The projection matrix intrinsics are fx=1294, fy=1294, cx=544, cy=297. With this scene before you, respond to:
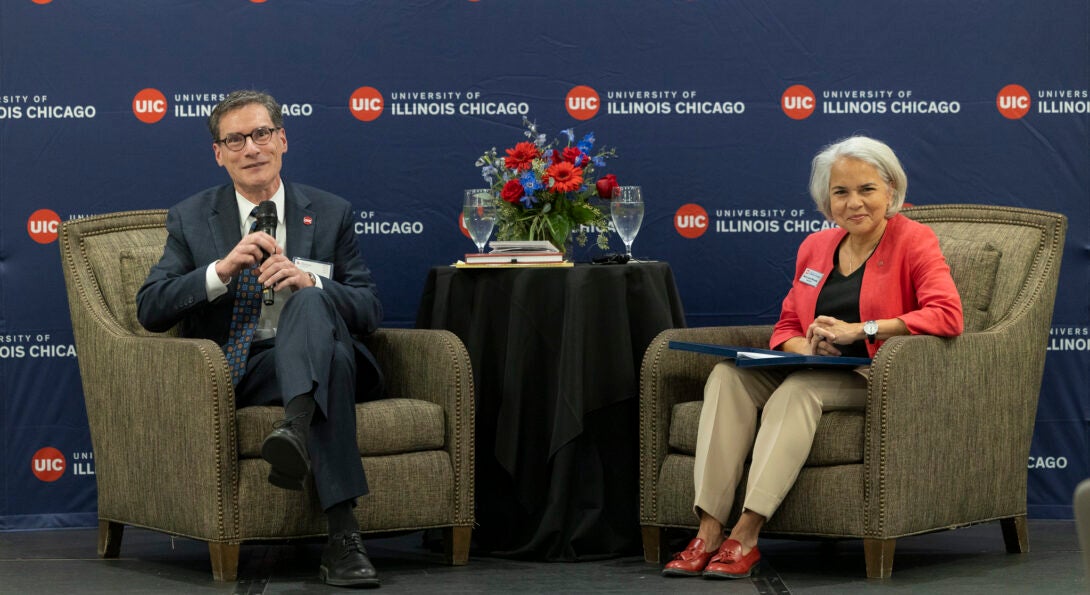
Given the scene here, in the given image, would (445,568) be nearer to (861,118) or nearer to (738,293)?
(738,293)

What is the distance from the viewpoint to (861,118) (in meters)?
4.56

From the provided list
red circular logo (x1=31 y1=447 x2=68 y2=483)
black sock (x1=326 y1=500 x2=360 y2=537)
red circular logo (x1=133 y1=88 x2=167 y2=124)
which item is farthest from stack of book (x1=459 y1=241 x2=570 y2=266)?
red circular logo (x1=31 y1=447 x2=68 y2=483)

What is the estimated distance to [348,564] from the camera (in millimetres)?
3297

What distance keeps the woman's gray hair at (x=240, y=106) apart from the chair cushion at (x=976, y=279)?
6.74ft

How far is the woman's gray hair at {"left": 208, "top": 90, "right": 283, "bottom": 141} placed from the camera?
147 inches

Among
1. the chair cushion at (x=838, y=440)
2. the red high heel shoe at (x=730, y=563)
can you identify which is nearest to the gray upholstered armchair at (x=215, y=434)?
the red high heel shoe at (x=730, y=563)

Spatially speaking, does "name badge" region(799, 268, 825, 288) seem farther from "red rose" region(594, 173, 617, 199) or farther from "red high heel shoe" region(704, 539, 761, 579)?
"red high heel shoe" region(704, 539, 761, 579)

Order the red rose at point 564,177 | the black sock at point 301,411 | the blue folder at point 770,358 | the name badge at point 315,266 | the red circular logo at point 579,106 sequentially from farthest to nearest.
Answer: the red circular logo at point 579,106 < the red rose at point 564,177 < the name badge at point 315,266 < the blue folder at point 770,358 < the black sock at point 301,411

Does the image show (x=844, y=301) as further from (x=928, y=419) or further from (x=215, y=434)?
(x=215, y=434)

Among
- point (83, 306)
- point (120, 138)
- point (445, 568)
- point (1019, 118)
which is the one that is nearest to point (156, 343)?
point (83, 306)

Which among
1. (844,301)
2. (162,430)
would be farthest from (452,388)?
(844,301)

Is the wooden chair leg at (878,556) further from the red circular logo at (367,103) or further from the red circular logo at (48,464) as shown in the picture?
the red circular logo at (48,464)

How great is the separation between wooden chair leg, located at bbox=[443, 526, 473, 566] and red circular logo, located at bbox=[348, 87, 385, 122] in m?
1.59

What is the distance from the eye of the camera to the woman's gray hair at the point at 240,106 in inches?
147
